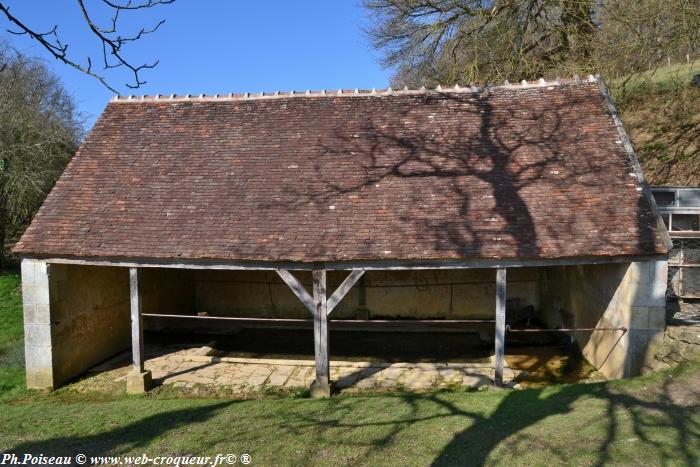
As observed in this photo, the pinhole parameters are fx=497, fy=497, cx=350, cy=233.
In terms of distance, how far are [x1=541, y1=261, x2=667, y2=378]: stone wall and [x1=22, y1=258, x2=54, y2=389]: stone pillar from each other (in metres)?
8.71

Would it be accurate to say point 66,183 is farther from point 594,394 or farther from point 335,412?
point 594,394

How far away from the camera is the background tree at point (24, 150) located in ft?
48.5

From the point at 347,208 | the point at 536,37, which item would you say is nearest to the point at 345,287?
the point at 347,208

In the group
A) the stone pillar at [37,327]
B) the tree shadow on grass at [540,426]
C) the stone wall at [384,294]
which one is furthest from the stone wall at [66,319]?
the tree shadow on grass at [540,426]

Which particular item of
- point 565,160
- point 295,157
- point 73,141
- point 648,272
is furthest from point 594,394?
point 73,141

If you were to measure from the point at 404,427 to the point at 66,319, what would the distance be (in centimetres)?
610

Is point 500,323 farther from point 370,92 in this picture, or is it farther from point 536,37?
point 536,37

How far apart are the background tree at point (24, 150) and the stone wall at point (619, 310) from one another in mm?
14830

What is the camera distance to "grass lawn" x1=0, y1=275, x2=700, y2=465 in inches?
182

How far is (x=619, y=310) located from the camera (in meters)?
7.30

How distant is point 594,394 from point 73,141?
17.7 meters

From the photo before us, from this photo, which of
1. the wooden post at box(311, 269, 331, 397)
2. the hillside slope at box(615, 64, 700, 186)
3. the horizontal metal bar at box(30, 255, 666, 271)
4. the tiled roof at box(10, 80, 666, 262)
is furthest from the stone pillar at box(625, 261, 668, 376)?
the hillside slope at box(615, 64, 700, 186)

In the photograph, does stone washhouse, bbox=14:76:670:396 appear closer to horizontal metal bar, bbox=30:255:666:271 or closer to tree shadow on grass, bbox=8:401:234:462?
horizontal metal bar, bbox=30:255:666:271

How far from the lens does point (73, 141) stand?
1731 cm
